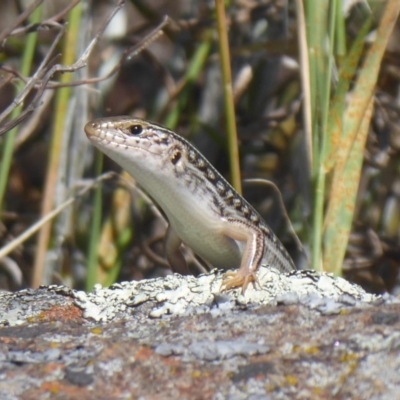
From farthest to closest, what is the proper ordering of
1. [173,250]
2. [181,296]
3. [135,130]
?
[173,250], [135,130], [181,296]

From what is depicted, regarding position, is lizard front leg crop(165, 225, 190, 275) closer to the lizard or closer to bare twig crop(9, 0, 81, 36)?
the lizard

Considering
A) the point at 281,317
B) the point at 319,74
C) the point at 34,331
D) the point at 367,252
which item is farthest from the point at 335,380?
the point at 367,252

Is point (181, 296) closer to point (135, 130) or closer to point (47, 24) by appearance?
point (135, 130)

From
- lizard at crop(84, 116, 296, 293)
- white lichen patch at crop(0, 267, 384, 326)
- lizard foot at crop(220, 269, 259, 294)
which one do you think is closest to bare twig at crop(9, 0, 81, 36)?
lizard at crop(84, 116, 296, 293)

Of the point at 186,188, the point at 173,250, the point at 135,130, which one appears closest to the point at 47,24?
the point at 135,130

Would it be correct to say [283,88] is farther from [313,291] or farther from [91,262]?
[313,291]

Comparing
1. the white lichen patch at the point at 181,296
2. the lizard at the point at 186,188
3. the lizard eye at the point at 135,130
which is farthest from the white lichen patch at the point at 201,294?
the lizard eye at the point at 135,130

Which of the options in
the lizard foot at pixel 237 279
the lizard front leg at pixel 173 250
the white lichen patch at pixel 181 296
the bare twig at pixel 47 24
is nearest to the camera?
the white lichen patch at pixel 181 296

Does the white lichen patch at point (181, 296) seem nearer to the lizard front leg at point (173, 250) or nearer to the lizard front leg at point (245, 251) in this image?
the lizard front leg at point (245, 251)
